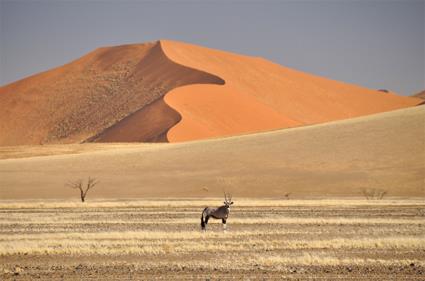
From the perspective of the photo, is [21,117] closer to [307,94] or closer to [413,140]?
[307,94]

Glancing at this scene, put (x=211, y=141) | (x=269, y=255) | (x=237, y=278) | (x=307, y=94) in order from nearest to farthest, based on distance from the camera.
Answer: (x=237, y=278)
(x=269, y=255)
(x=211, y=141)
(x=307, y=94)

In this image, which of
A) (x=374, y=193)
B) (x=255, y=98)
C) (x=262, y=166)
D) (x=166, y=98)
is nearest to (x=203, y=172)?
(x=262, y=166)

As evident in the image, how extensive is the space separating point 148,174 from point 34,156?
18.8m

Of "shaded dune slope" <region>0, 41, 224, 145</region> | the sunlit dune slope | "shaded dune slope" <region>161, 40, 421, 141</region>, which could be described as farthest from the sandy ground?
"shaded dune slope" <region>0, 41, 224, 145</region>

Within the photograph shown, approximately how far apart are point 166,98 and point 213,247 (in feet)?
278

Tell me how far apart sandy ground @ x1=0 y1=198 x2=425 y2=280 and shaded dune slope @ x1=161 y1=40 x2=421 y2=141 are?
192 ft

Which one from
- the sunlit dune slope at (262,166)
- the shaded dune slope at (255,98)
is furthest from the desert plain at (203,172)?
the shaded dune slope at (255,98)

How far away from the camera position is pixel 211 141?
221ft

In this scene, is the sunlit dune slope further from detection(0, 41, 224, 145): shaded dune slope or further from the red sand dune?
detection(0, 41, 224, 145): shaded dune slope

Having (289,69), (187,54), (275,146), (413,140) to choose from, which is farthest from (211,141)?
(289,69)

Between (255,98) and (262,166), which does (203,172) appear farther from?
(255,98)

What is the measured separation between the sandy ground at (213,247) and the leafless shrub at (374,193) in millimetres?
14196

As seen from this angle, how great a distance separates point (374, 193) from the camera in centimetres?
4569

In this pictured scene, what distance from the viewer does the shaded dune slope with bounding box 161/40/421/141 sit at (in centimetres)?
9638
